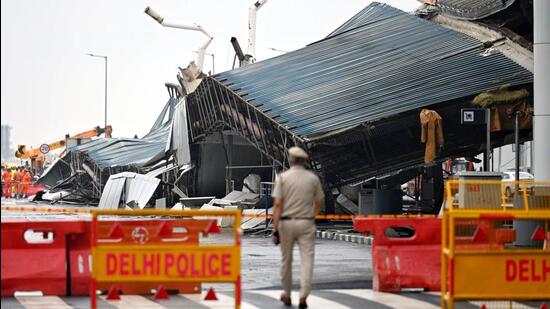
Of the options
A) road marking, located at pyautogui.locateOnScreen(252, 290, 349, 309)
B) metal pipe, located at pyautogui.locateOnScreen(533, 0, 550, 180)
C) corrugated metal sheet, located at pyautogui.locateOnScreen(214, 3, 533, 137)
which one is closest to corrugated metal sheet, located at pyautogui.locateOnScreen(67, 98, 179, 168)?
corrugated metal sheet, located at pyautogui.locateOnScreen(214, 3, 533, 137)

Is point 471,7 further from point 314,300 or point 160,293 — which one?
point 160,293

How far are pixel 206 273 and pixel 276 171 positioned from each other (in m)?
26.2

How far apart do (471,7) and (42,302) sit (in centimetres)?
2877

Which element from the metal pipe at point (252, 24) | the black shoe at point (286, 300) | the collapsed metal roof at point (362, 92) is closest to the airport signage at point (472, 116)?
the collapsed metal roof at point (362, 92)

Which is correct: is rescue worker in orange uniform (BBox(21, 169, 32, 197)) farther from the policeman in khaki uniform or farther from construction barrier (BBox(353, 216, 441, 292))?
the policeman in khaki uniform

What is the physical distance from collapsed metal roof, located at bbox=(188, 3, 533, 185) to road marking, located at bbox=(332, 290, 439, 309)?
632 inches

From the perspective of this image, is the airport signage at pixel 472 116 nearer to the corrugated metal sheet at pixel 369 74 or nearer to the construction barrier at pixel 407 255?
the corrugated metal sheet at pixel 369 74

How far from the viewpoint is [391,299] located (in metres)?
14.9

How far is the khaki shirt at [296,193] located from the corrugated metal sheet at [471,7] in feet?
74.1

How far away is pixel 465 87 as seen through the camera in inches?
1258

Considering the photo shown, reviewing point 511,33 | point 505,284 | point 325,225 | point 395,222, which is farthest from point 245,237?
point 505,284

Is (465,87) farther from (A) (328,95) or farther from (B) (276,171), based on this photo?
(B) (276,171)

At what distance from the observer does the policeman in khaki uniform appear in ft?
44.8

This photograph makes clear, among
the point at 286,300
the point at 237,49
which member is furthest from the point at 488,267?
the point at 237,49
